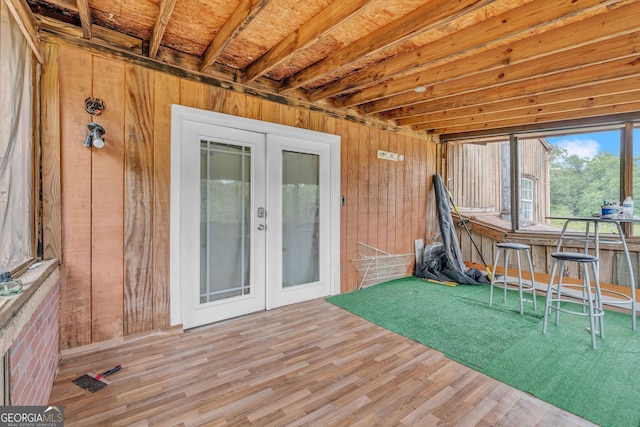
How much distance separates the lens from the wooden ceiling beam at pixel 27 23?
1.60 meters

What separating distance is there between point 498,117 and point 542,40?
79.4 inches

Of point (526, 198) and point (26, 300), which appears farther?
point (526, 198)

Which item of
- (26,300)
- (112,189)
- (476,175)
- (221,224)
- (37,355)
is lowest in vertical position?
(37,355)

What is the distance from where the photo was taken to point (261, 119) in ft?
10.5

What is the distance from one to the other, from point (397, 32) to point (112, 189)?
2.54 metres

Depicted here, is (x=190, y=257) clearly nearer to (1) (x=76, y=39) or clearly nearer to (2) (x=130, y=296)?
(2) (x=130, y=296)

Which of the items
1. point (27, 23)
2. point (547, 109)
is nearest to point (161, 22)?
point (27, 23)

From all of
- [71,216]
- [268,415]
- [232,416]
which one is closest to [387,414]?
[268,415]

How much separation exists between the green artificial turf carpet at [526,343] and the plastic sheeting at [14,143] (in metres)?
2.82

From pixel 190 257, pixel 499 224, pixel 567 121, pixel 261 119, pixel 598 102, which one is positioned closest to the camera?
pixel 190 257

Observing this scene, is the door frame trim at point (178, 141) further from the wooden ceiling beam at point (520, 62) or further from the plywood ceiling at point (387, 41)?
the wooden ceiling beam at point (520, 62)

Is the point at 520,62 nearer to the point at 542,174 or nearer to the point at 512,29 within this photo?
the point at 512,29

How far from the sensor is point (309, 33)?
2168 millimetres

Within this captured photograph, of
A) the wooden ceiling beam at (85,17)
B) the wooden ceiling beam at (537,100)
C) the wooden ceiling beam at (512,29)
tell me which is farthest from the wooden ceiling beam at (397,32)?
the wooden ceiling beam at (537,100)
